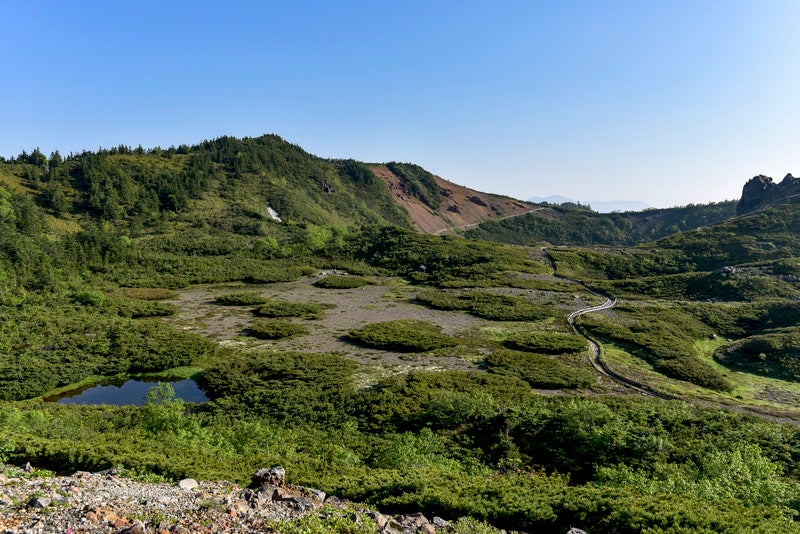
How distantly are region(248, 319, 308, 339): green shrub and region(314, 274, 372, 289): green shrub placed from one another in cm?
2693

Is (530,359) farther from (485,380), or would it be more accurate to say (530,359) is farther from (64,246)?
(64,246)

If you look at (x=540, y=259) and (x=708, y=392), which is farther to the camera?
(x=540, y=259)

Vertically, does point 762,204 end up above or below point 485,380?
above

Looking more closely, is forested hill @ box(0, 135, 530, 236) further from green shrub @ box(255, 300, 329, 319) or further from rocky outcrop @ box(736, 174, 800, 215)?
rocky outcrop @ box(736, 174, 800, 215)

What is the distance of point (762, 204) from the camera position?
14688 centimetres

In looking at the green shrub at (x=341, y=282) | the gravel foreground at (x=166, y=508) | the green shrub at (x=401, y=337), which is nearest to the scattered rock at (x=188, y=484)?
the gravel foreground at (x=166, y=508)

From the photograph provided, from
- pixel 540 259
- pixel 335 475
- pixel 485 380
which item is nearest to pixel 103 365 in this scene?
pixel 335 475

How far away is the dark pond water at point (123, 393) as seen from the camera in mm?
35031

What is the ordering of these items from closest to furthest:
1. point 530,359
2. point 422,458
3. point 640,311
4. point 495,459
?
point 422,458 → point 495,459 → point 530,359 → point 640,311

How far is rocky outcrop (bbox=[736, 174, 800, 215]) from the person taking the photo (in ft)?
466

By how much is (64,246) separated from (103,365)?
47.7 metres

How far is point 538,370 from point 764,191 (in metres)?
168

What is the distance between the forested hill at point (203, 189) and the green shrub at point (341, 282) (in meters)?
43.1

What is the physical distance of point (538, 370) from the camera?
1682 inches
